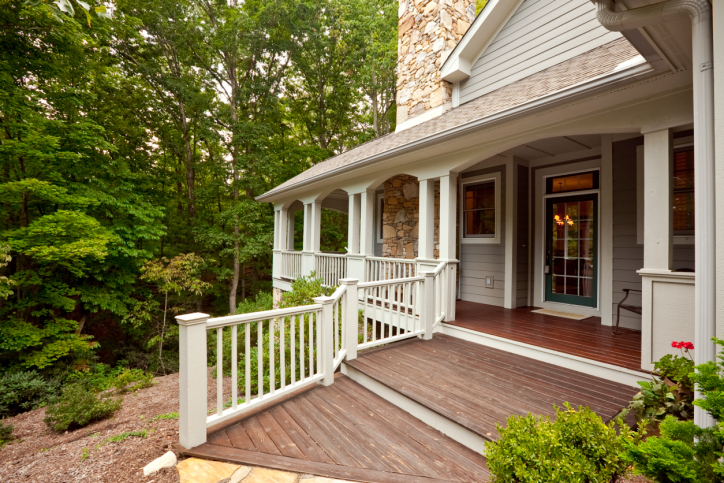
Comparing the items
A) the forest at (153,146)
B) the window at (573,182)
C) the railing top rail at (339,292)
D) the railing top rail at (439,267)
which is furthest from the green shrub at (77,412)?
the window at (573,182)

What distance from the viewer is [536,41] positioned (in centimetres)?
569

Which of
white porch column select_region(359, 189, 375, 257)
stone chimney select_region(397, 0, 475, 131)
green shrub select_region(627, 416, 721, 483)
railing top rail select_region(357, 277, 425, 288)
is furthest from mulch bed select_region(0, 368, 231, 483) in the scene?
stone chimney select_region(397, 0, 475, 131)

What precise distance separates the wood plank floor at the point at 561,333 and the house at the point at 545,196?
1.2 inches

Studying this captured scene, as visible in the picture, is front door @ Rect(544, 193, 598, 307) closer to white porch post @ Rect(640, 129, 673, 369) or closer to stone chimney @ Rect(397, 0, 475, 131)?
white porch post @ Rect(640, 129, 673, 369)

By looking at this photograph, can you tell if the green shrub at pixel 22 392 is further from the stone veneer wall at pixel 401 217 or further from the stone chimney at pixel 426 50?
the stone chimney at pixel 426 50

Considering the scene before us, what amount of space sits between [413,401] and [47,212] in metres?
10.4

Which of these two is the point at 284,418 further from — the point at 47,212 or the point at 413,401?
the point at 47,212

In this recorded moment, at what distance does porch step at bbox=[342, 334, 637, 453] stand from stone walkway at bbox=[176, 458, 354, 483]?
979mm

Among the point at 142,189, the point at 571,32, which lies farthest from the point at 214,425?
the point at 142,189

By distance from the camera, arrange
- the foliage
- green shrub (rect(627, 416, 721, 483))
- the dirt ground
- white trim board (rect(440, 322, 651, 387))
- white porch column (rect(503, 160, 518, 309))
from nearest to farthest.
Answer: green shrub (rect(627, 416, 721, 483))
the foliage
the dirt ground
white trim board (rect(440, 322, 651, 387))
white porch column (rect(503, 160, 518, 309))

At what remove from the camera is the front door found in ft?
16.9

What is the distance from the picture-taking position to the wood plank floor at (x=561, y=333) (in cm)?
343

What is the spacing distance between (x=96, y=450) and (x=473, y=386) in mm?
3315

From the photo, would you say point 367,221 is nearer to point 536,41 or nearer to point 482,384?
point 482,384
